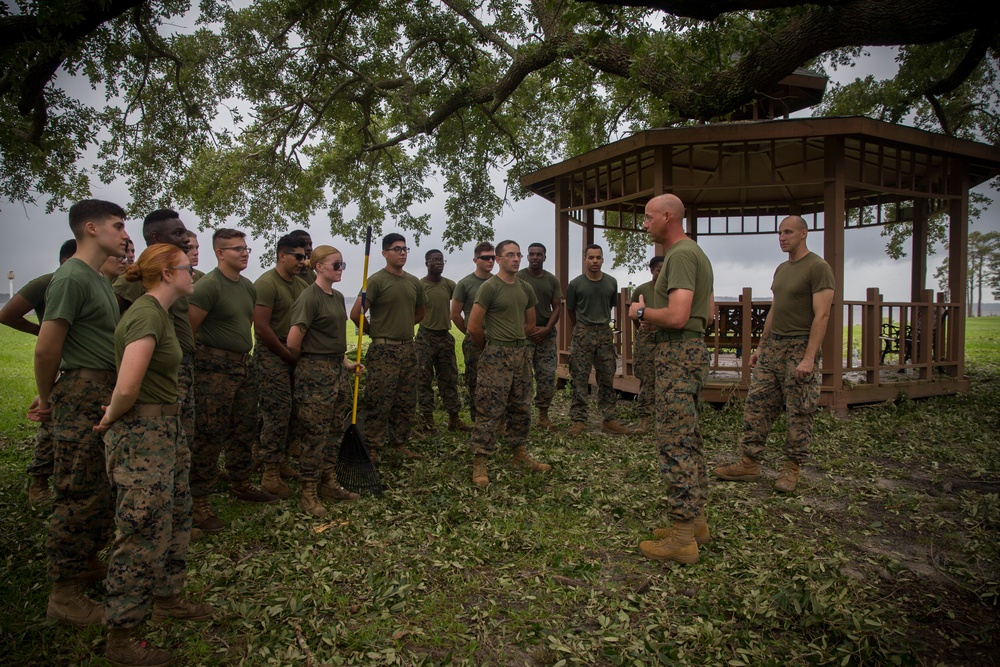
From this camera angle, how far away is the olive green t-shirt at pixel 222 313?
4.65 m

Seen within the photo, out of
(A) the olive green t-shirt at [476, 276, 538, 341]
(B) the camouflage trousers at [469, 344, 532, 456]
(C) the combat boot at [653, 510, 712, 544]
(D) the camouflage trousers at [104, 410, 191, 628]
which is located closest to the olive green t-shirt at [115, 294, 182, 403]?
(D) the camouflage trousers at [104, 410, 191, 628]

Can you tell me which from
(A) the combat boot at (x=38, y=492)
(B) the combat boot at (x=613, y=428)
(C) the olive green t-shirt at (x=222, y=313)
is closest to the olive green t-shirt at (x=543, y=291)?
(B) the combat boot at (x=613, y=428)

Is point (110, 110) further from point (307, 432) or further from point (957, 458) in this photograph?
point (957, 458)

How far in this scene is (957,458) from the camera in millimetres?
6605

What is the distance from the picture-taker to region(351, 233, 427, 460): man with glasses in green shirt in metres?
6.06

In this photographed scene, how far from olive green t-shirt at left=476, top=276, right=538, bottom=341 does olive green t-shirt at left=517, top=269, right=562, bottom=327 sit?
174 centimetres

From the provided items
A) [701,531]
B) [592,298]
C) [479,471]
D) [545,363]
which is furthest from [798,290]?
[479,471]

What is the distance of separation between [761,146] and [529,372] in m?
7.78

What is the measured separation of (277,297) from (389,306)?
44.6 inches

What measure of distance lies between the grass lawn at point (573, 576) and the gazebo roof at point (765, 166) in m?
4.48

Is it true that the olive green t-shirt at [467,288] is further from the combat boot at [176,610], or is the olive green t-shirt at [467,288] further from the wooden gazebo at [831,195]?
the combat boot at [176,610]

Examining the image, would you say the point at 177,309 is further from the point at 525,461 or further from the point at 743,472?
the point at 743,472

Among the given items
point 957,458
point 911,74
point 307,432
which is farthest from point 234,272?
point 911,74

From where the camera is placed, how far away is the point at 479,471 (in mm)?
5621
